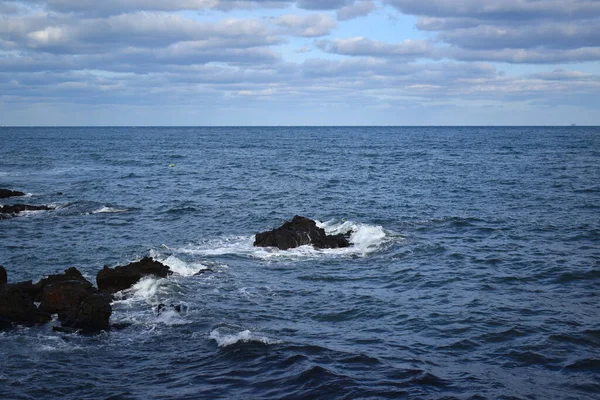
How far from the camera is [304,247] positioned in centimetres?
3256

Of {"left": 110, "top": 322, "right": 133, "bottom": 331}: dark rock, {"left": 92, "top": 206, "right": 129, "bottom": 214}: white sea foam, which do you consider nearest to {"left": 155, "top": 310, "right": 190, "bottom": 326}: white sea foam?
{"left": 110, "top": 322, "right": 133, "bottom": 331}: dark rock

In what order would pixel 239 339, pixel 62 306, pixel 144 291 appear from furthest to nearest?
pixel 144 291 < pixel 62 306 < pixel 239 339

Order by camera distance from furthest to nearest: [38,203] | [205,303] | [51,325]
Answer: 1. [38,203]
2. [205,303]
3. [51,325]

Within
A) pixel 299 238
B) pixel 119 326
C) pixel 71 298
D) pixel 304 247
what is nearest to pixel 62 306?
pixel 71 298

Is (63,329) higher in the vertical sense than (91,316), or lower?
lower

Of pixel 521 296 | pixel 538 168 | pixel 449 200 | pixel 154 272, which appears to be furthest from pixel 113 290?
pixel 538 168

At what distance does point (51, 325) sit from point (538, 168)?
65.3m

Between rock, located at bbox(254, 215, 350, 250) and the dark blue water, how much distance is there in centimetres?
91

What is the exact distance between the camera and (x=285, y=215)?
142 ft

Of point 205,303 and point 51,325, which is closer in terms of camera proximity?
point 51,325

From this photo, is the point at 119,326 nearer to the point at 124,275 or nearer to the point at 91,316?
the point at 91,316

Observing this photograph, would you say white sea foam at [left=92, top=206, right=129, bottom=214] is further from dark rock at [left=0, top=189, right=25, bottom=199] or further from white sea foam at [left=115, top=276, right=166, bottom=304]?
white sea foam at [left=115, top=276, right=166, bottom=304]

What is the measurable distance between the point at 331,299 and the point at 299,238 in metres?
9.55

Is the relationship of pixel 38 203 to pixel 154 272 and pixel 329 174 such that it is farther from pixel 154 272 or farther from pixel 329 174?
pixel 329 174
